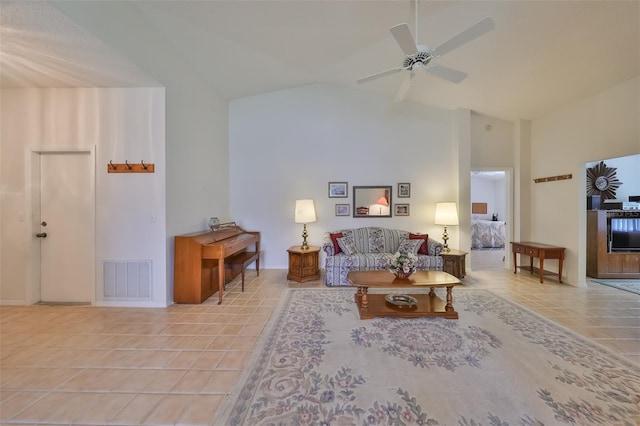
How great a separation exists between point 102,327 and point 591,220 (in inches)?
295

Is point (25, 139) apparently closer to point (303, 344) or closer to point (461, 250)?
point (303, 344)

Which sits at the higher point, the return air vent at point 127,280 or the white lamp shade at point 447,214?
the white lamp shade at point 447,214

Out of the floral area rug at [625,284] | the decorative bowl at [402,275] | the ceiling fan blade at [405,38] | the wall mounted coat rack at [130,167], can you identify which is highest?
the ceiling fan blade at [405,38]

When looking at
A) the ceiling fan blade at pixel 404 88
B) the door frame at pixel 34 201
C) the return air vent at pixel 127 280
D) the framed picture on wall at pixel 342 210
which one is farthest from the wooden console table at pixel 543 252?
the door frame at pixel 34 201

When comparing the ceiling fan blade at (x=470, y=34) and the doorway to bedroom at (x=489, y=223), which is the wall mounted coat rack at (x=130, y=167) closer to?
the ceiling fan blade at (x=470, y=34)

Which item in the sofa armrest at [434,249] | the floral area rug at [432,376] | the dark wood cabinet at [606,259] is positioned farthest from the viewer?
the dark wood cabinet at [606,259]

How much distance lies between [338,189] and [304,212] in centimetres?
96

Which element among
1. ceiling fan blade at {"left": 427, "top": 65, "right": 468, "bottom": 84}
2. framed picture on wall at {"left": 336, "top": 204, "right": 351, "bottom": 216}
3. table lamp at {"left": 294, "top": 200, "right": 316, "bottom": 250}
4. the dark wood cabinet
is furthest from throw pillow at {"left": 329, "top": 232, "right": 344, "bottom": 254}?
the dark wood cabinet

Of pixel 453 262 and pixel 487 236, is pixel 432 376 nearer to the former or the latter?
pixel 453 262

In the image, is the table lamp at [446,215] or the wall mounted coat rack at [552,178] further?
the table lamp at [446,215]

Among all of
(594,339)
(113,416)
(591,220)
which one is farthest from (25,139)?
(591,220)

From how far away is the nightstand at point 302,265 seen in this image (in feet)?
13.8

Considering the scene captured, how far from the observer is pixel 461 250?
15.3 ft

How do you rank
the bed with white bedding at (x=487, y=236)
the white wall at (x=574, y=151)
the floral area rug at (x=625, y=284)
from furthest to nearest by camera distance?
the bed with white bedding at (x=487, y=236) < the floral area rug at (x=625, y=284) < the white wall at (x=574, y=151)
